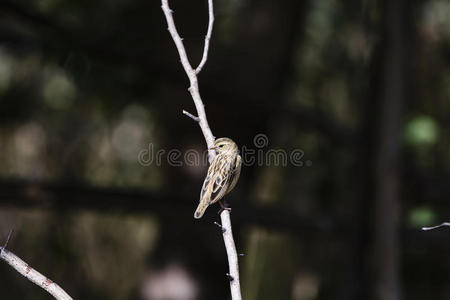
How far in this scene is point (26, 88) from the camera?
806 centimetres

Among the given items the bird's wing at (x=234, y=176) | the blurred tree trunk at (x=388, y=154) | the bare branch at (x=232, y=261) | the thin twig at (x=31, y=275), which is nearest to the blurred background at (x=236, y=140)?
the blurred tree trunk at (x=388, y=154)

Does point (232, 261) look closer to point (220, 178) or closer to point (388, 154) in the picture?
point (220, 178)

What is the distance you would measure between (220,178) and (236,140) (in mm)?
4214

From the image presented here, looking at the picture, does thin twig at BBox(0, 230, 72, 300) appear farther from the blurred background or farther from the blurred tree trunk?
the blurred tree trunk

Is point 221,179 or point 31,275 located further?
point 221,179

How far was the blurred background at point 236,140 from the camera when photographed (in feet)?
15.9

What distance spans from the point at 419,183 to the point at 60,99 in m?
6.03

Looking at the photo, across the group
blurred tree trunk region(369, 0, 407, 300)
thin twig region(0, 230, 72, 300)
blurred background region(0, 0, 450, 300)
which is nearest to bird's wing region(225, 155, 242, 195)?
thin twig region(0, 230, 72, 300)

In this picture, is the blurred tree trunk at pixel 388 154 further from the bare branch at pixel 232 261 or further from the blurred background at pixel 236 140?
the bare branch at pixel 232 261

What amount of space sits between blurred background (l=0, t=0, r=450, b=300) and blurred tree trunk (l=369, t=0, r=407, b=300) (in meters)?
0.01

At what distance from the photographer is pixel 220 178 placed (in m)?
2.73

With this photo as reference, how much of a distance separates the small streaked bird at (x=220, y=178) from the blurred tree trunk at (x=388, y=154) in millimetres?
2270

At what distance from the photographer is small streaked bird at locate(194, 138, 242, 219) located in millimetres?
2626

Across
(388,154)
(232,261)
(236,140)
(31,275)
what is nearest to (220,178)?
(232,261)
